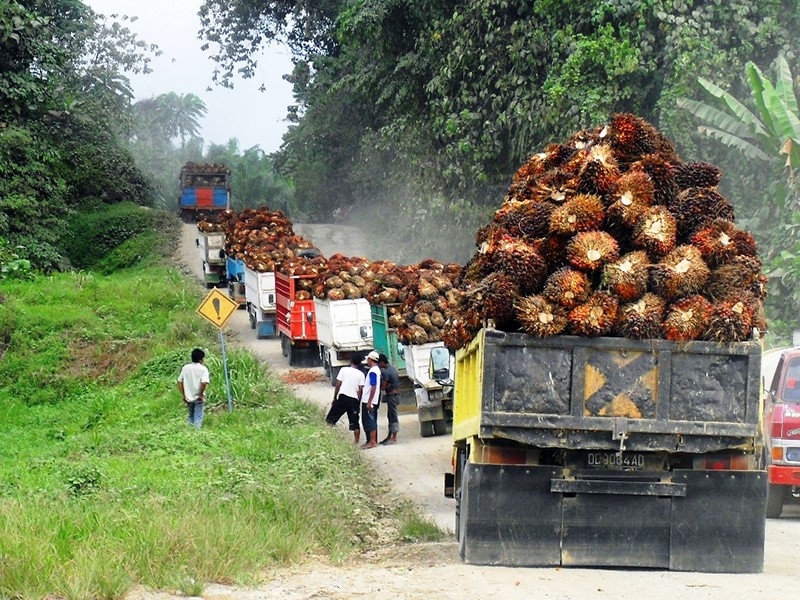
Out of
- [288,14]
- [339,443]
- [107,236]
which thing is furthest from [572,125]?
[288,14]

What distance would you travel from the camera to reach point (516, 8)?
3148cm

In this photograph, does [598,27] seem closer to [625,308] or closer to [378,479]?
[378,479]

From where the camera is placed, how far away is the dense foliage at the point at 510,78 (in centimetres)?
2731

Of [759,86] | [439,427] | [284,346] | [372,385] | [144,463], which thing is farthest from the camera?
[284,346]

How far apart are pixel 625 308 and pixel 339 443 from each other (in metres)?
8.56

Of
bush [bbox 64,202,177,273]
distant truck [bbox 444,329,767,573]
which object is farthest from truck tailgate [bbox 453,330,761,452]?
bush [bbox 64,202,177,273]

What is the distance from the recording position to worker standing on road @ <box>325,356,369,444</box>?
19.2m

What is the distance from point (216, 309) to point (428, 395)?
12.3 feet

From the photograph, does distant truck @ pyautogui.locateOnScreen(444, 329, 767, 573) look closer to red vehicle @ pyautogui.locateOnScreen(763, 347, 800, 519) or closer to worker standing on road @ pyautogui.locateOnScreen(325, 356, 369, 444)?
red vehicle @ pyautogui.locateOnScreen(763, 347, 800, 519)

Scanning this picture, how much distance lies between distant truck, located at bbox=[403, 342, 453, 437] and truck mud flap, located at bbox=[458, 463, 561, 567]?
9.41 m

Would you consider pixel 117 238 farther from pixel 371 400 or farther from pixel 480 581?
pixel 480 581

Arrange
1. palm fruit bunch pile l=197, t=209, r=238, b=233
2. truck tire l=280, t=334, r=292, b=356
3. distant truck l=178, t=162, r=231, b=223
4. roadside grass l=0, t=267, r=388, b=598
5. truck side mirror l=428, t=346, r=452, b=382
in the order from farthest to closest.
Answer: distant truck l=178, t=162, r=231, b=223 < palm fruit bunch pile l=197, t=209, r=238, b=233 < truck tire l=280, t=334, r=292, b=356 < truck side mirror l=428, t=346, r=452, b=382 < roadside grass l=0, t=267, r=388, b=598

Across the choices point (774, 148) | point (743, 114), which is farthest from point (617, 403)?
point (774, 148)

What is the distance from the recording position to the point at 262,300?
31.2m
